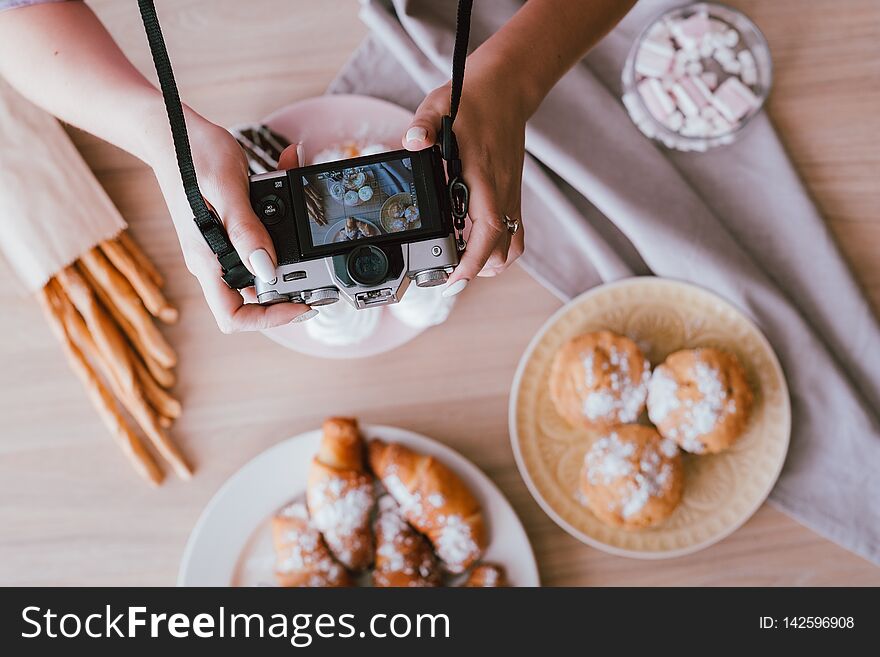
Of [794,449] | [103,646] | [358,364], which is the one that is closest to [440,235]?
[358,364]

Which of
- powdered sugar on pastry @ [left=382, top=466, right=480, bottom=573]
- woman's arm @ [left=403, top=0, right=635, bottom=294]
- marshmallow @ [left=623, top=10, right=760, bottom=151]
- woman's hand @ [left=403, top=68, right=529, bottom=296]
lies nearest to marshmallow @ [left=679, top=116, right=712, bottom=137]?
marshmallow @ [left=623, top=10, right=760, bottom=151]

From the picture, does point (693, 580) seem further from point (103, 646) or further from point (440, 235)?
point (103, 646)

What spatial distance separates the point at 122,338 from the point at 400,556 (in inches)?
18.6

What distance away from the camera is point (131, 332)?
0.95 meters

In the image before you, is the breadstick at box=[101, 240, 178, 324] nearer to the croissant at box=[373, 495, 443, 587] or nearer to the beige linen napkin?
the beige linen napkin

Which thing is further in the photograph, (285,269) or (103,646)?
(103,646)

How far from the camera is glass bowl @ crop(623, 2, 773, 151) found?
942 mm

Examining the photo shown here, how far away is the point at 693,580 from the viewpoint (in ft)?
3.19

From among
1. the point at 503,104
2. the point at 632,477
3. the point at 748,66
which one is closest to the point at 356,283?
the point at 503,104

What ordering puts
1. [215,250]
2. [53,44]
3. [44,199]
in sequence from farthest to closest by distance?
[44,199], [53,44], [215,250]

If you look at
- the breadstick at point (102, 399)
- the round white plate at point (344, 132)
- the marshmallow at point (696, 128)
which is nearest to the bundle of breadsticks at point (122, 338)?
the breadstick at point (102, 399)

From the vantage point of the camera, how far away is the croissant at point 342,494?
881 mm

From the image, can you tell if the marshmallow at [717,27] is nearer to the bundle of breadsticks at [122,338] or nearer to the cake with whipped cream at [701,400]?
the cake with whipped cream at [701,400]

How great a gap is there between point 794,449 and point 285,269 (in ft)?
2.48
